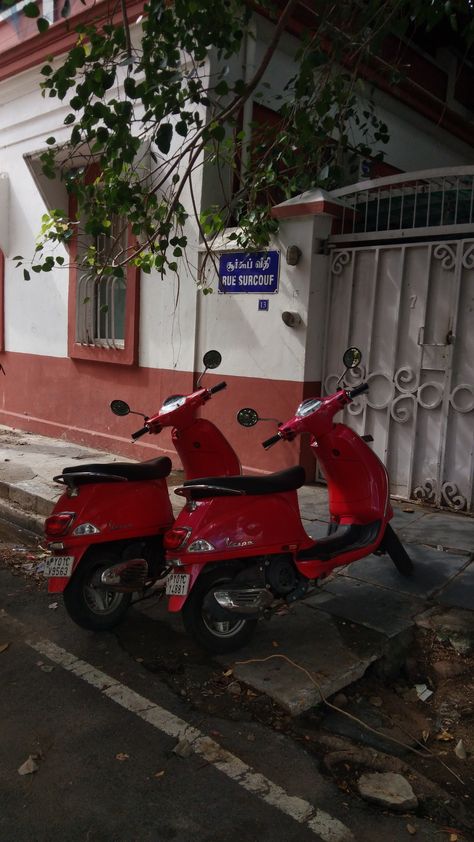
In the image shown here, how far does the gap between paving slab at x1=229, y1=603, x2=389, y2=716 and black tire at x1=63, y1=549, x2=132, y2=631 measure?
74 cm

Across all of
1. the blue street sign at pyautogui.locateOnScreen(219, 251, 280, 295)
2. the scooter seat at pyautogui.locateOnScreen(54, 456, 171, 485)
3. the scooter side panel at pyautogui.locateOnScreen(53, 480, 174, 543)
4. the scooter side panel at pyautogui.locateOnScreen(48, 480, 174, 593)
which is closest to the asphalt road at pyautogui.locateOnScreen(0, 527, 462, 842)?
the scooter side panel at pyautogui.locateOnScreen(48, 480, 174, 593)

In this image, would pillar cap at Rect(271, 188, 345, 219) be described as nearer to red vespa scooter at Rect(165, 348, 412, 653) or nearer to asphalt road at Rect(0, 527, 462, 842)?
red vespa scooter at Rect(165, 348, 412, 653)

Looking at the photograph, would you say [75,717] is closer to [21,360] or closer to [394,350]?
[394,350]

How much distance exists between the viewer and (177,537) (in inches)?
132

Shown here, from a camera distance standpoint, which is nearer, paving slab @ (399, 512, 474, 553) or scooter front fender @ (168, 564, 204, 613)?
scooter front fender @ (168, 564, 204, 613)

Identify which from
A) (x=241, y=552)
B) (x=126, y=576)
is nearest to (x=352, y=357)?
(x=241, y=552)

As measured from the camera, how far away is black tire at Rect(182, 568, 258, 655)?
3.35 m

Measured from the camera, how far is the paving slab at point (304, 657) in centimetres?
313

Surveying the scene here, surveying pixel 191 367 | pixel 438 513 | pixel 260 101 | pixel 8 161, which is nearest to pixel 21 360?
pixel 8 161

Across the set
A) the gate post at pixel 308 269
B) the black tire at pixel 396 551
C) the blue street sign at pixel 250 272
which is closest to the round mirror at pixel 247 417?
the black tire at pixel 396 551

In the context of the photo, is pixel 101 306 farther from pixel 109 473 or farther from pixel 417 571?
pixel 417 571

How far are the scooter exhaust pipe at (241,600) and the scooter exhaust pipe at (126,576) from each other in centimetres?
57

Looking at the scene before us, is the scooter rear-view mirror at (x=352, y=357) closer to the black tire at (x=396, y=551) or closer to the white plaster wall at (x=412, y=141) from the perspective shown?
the black tire at (x=396, y=551)

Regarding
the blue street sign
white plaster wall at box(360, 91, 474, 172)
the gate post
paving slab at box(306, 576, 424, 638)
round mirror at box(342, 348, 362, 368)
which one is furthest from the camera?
white plaster wall at box(360, 91, 474, 172)
